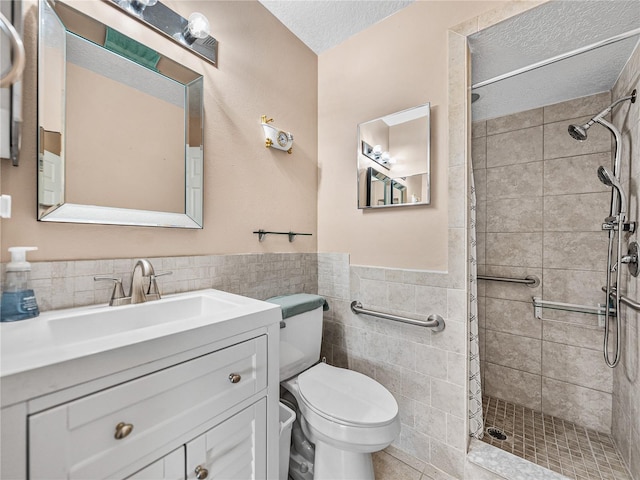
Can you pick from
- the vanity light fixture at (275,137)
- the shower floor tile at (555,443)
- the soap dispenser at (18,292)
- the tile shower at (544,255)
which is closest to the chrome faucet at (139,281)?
the soap dispenser at (18,292)

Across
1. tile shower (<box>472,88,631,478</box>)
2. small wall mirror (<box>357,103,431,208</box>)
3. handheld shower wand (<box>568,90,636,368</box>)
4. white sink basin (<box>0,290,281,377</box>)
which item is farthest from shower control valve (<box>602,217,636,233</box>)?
white sink basin (<box>0,290,281,377</box>)

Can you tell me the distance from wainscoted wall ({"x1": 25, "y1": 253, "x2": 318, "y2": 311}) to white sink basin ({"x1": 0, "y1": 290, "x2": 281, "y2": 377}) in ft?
0.21

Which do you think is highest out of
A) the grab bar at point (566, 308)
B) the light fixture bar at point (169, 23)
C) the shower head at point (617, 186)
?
the light fixture bar at point (169, 23)

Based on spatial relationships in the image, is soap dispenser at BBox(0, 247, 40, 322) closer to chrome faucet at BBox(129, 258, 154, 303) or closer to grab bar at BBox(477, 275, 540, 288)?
chrome faucet at BBox(129, 258, 154, 303)

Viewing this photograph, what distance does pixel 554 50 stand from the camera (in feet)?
4.61

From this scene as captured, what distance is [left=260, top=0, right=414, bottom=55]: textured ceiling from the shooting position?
1539 millimetres

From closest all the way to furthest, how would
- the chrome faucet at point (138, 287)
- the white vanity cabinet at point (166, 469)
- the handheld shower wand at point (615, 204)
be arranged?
the white vanity cabinet at point (166, 469) < the chrome faucet at point (138, 287) < the handheld shower wand at point (615, 204)

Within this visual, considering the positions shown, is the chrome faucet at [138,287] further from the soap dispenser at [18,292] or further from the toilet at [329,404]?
the toilet at [329,404]

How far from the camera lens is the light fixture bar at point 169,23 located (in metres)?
1.07

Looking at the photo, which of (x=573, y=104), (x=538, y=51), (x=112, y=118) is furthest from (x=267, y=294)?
(x=573, y=104)

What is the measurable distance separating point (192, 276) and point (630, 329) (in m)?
2.20

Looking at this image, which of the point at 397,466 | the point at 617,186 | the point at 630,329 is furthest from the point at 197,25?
the point at 630,329

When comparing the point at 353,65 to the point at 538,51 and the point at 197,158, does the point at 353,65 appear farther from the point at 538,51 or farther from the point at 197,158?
the point at 197,158

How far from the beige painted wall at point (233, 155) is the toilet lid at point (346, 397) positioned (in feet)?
2.43
